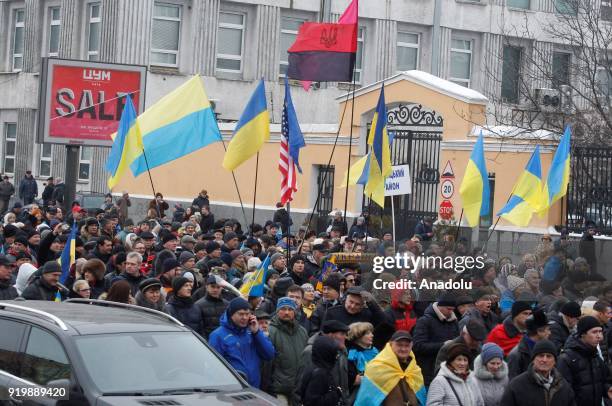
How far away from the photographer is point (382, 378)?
10.4 m

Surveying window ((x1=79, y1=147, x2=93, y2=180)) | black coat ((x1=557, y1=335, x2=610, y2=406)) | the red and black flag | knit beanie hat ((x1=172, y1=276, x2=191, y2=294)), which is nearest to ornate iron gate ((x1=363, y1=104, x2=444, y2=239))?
the red and black flag

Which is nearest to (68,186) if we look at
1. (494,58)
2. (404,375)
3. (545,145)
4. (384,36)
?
(545,145)

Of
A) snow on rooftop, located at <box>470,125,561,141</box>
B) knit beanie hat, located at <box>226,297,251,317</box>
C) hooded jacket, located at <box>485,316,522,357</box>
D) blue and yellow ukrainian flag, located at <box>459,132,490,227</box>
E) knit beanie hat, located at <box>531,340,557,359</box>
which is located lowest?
hooded jacket, located at <box>485,316,522,357</box>

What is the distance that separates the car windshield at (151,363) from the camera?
925 cm

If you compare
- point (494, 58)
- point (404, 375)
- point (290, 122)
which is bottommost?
point (404, 375)

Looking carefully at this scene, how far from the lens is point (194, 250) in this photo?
58.8 ft

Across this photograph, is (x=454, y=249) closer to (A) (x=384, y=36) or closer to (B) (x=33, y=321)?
(B) (x=33, y=321)

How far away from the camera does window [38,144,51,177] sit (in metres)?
42.8

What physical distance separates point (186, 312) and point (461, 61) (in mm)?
33684

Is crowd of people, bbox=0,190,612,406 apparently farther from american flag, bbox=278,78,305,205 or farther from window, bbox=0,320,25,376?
american flag, bbox=278,78,305,205

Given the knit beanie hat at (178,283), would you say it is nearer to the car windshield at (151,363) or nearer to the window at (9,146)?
the car windshield at (151,363)

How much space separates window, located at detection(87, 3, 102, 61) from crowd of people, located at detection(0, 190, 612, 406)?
24.6 metres

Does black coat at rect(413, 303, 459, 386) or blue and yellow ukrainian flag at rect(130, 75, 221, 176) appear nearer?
black coat at rect(413, 303, 459, 386)

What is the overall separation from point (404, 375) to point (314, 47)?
1107 centimetres
